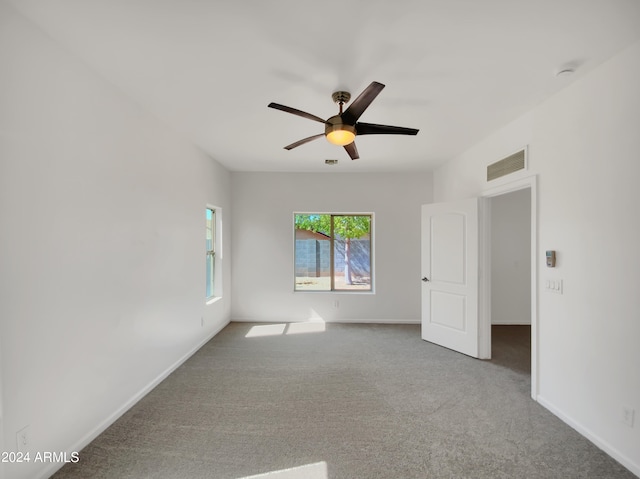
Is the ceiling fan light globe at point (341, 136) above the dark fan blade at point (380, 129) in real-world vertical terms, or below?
below

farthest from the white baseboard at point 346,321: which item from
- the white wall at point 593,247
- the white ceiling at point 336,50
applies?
the white ceiling at point 336,50

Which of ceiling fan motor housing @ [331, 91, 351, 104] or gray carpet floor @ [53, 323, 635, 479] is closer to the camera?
gray carpet floor @ [53, 323, 635, 479]

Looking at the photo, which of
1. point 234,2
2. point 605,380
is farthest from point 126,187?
point 605,380

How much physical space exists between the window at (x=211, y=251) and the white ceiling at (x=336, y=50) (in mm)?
1949

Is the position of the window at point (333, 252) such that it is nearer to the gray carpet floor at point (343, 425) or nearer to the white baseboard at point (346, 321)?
the white baseboard at point (346, 321)

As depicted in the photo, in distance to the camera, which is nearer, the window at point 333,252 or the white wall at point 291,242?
the white wall at point 291,242

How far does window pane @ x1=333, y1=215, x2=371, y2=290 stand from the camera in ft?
17.5

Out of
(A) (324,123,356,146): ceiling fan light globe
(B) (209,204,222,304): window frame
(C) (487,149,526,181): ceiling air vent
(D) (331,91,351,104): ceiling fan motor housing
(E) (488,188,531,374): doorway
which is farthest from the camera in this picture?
(E) (488,188,531,374): doorway

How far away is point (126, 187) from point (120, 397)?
168 cm

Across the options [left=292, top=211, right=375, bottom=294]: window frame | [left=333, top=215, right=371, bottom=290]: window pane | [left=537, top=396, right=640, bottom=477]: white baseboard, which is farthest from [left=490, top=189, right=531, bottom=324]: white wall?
[left=537, top=396, right=640, bottom=477]: white baseboard

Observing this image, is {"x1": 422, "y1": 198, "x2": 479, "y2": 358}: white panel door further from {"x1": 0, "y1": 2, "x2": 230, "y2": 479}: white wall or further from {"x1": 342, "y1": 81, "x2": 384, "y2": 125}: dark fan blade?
{"x1": 0, "y1": 2, "x2": 230, "y2": 479}: white wall

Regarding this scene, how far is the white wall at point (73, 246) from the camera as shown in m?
1.54

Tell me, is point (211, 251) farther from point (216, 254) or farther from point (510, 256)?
point (510, 256)

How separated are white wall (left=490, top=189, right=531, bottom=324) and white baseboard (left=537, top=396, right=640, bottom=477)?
283 cm
